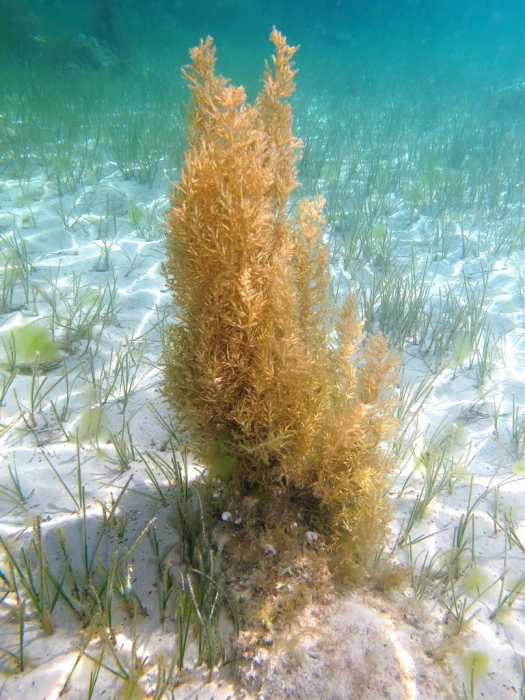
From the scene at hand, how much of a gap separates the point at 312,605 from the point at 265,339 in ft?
4.85

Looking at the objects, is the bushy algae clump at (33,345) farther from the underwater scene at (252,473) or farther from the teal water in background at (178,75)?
the teal water in background at (178,75)

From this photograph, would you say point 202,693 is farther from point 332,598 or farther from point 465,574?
point 465,574

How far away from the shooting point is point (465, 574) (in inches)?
98.5

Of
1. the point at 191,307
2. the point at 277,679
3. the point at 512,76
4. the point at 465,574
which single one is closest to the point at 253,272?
the point at 191,307

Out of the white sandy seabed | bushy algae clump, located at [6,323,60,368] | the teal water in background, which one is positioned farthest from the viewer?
the teal water in background

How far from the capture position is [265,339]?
2008mm

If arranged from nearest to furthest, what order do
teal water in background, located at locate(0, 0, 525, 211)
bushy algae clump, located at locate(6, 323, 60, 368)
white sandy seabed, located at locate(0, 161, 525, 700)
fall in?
white sandy seabed, located at locate(0, 161, 525, 700)
bushy algae clump, located at locate(6, 323, 60, 368)
teal water in background, located at locate(0, 0, 525, 211)

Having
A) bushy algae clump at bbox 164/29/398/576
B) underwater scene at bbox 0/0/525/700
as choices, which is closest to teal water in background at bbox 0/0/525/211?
underwater scene at bbox 0/0/525/700

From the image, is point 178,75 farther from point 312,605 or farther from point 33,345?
point 312,605

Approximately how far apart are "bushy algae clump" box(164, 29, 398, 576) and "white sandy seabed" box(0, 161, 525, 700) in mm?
470

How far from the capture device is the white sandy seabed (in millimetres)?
1888

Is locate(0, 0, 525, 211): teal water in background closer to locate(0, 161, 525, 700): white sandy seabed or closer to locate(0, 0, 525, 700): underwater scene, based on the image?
locate(0, 161, 525, 700): white sandy seabed

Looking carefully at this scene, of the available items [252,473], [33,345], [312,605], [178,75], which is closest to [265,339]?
[252,473]

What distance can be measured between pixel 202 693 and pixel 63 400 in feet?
8.43
